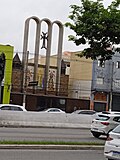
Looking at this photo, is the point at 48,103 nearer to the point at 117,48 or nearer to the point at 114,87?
the point at 114,87

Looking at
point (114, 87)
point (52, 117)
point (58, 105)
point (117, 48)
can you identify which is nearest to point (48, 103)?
point (58, 105)

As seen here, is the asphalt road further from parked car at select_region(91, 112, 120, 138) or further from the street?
the street

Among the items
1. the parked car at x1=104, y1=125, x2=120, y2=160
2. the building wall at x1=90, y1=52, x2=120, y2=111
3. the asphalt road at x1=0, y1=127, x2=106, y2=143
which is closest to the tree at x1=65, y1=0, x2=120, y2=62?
the asphalt road at x1=0, y1=127, x2=106, y2=143

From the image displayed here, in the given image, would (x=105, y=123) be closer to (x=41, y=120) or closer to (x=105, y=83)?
(x=41, y=120)

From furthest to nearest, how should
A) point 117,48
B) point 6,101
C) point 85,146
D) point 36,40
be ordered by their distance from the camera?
1. point 36,40
2. point 6,101
3. point 117,48
4. point 85,146

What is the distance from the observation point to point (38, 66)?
2314 inches

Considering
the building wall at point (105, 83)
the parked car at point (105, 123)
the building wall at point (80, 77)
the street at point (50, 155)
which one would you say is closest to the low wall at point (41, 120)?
the parked car at point (105, 123)

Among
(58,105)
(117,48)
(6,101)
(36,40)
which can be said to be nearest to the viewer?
(117,48)

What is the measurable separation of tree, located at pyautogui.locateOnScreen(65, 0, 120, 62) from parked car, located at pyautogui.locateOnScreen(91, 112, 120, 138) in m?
4.31

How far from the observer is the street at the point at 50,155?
13.3 meters

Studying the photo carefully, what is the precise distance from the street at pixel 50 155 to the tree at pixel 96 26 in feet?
17.6

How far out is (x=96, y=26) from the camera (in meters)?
18.8

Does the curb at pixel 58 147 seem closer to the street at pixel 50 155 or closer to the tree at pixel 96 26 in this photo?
the street at pixel 50 155

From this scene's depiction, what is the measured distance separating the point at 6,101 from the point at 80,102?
1281 centimetres
